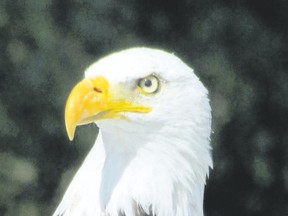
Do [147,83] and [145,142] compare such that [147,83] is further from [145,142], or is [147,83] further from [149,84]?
[145,142]

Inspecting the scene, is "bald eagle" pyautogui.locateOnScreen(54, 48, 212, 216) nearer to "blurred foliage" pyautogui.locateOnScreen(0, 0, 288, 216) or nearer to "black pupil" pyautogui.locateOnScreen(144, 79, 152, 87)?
"black pupil" pyautogui.locateOnScreen(144, 79, 152, 87)

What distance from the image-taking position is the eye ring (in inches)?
273

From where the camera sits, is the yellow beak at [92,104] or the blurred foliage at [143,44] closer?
the yellow beak at [92,104]

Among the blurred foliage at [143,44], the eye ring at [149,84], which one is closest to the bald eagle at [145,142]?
the eye ring at [149,84]

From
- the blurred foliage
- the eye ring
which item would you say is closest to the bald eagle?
the eye ring

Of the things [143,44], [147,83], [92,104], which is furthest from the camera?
[143,44]

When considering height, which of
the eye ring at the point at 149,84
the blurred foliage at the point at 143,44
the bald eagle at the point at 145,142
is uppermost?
the blurred foliage at the point at 143,44

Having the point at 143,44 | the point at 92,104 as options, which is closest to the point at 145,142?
the point at 92,104

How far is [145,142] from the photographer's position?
702 centimetres

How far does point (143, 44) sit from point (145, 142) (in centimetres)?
360

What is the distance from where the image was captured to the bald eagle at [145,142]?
22.6ft

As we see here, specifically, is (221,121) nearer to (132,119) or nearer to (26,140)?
(26,140)

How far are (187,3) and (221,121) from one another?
0.74 meters

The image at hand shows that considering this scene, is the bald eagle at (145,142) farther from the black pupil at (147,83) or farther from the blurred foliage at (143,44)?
the blurred foliage at (143,44)
